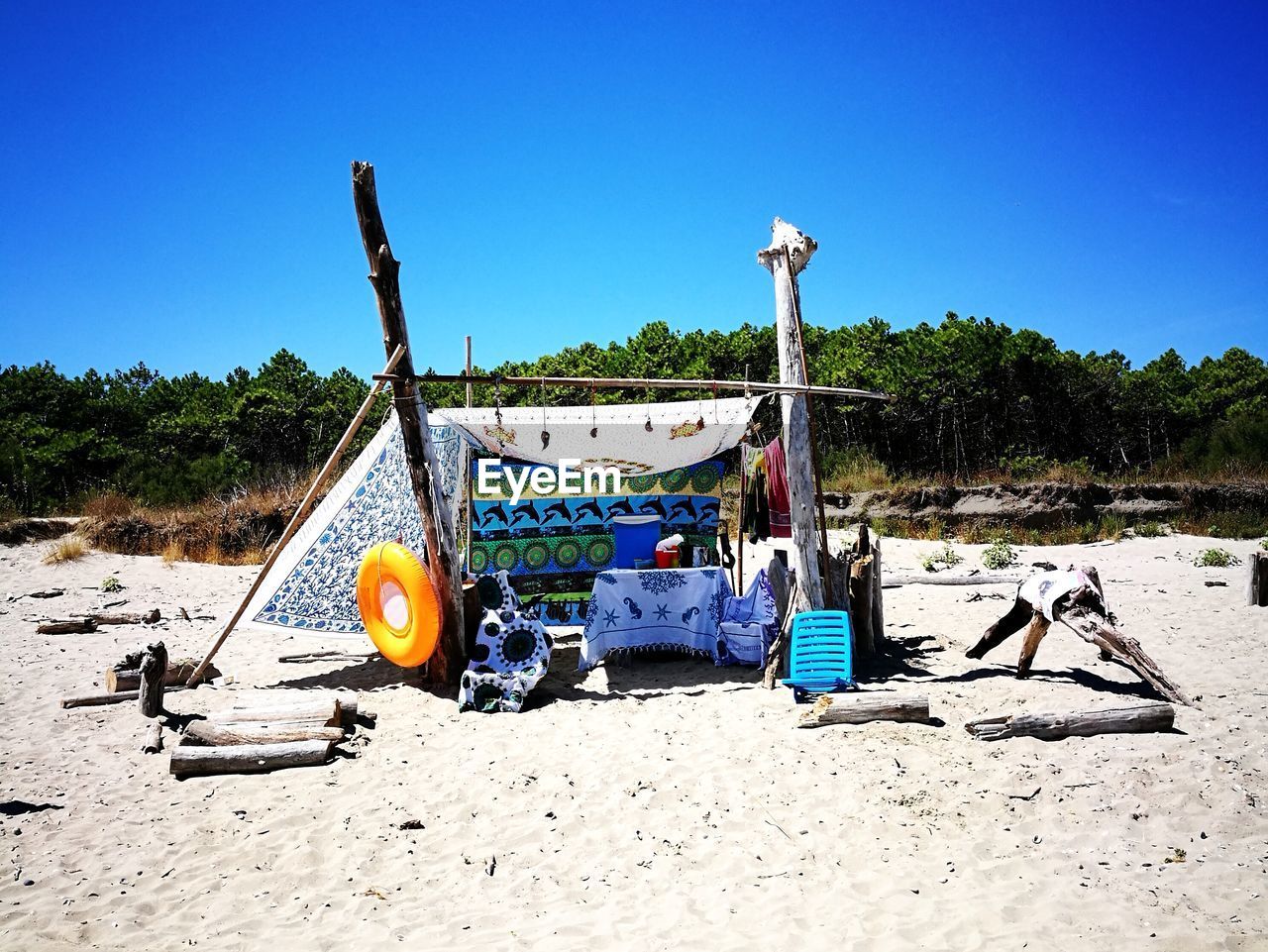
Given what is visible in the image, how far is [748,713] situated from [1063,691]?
7.31 ft

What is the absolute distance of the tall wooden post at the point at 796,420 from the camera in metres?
6.00

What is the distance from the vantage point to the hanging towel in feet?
21.5

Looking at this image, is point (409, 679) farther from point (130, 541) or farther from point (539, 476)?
point (130, 541)

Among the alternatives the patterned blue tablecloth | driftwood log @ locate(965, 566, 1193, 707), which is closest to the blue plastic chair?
the patterned blue tablecloth

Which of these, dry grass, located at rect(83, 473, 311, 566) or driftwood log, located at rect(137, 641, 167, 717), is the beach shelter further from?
dry grass, located at rect(83, 473, 311, 566)

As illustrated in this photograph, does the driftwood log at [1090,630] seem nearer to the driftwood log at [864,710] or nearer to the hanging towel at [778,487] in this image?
the driftwood log at [864,710]

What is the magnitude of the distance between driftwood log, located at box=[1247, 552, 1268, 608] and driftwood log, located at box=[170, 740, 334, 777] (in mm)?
8264

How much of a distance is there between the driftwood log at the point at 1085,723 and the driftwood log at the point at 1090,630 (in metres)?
0.54

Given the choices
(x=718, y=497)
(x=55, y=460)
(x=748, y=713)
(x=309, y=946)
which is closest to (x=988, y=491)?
(x=718, y=497)

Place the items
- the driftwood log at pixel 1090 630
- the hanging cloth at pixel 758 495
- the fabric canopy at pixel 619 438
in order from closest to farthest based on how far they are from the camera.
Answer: the driftwood log at pixel 1090 630, the hanging cloth at pixel 758 495, the fabric canopy at pixel 619 438

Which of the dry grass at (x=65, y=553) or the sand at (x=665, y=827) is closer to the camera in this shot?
the sand at (x=665, y=827)

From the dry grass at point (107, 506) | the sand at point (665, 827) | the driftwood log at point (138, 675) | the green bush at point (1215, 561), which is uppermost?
the dry grass at point (107, 506)

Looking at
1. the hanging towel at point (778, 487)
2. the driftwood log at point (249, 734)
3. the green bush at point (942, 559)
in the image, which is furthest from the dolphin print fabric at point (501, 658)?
the green bush at point (942, 559)

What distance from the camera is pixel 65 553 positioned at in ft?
39.7
